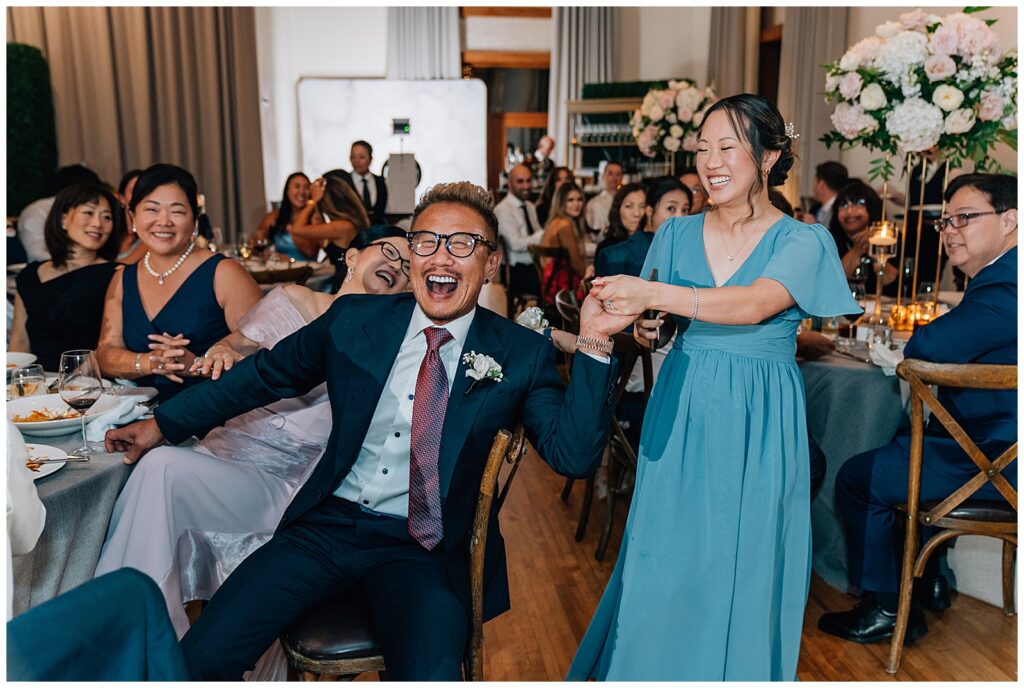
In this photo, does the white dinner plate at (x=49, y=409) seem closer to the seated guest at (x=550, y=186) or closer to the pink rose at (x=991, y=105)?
the pink rose at (x=991, y=105)

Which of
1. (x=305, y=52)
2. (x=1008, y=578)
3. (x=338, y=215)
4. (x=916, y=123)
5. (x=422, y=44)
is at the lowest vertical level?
(x=1008, y=578)

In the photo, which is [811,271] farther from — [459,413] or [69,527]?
[69,527]

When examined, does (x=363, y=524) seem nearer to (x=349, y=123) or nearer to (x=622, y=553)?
(x=622, y=553)

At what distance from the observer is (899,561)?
8.91 ft

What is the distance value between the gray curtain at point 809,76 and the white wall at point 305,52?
548cm

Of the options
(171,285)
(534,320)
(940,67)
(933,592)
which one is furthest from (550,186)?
(534,320)

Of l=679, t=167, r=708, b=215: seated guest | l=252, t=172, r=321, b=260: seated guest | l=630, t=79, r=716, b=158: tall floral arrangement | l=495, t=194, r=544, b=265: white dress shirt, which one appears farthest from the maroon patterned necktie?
l=495, t=194, r=544, b=265: white dress shirt

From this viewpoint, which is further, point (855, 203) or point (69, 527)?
point (855, 203)

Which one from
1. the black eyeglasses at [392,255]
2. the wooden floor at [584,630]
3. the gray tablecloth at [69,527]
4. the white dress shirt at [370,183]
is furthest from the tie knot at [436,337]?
the white dress shirt at [370,183]

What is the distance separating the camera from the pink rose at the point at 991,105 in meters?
3.13

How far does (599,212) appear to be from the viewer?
8781 millimetres

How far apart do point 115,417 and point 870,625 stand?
2.22 metres

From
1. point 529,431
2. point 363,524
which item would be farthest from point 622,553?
point 363,524

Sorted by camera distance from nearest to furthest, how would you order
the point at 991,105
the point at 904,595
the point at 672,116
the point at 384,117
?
the point at 904,595, the point at 991,105, the point at 672,116, the point at 384,117
